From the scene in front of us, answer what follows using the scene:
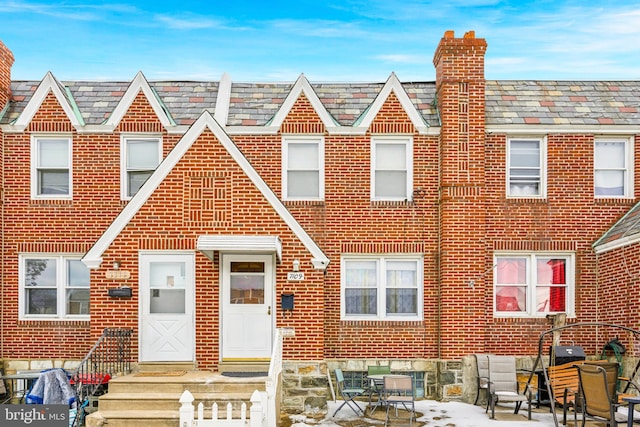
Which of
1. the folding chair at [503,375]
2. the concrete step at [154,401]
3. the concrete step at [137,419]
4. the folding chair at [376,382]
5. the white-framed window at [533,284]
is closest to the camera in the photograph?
the concrete step at [137,419]

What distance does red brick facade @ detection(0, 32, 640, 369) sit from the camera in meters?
15.3

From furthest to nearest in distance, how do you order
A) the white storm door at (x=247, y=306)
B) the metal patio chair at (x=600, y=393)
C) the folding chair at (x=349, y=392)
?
the white storm door at (x=247, y=306), the folding chair at (x=349, y=392), the metal patio chair at (x=600, y=393)

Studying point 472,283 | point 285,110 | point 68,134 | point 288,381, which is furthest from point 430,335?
point 68,134

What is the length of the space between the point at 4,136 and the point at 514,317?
12332mm

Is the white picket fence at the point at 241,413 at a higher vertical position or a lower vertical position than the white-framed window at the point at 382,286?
lower

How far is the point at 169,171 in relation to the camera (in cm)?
1380

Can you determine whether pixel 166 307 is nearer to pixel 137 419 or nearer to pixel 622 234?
pixel 137 419

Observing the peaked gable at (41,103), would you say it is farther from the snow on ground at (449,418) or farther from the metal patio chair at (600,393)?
the metal patio chair at (600,393)

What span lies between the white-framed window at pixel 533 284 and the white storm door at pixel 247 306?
5340mm

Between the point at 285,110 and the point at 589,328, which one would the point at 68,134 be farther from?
the point at 589,328

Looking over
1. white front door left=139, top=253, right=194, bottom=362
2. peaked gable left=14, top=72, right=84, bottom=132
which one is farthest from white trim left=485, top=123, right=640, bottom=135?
peaked gable left=14, top=72, right=84, bottom=132

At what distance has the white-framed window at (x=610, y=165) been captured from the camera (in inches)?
626

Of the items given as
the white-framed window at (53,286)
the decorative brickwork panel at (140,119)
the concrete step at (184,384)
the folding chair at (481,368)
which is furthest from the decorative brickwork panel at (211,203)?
the folding chair at (481,368)

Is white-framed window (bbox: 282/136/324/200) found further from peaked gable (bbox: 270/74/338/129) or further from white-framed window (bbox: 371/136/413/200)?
white-framed window (bbox: 371/136/413/200)
